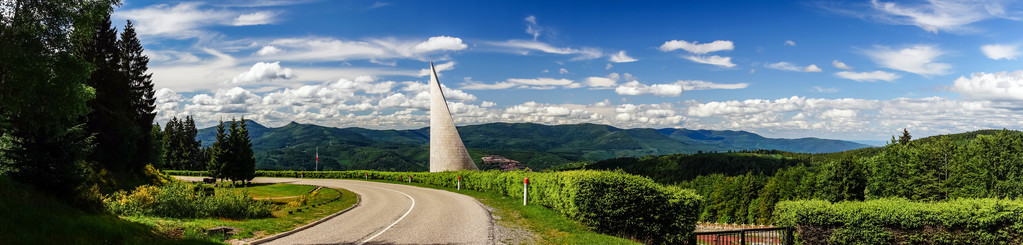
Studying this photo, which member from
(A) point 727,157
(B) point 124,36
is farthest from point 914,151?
(A) point 727,157

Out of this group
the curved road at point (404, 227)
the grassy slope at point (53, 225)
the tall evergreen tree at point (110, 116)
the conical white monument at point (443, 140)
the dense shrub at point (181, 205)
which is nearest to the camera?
the grassy slope at point (53, 225)

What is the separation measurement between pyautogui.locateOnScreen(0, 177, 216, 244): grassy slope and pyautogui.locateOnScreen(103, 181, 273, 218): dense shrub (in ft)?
14.4

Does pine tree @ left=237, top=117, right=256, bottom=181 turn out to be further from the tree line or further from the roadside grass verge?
the tree line

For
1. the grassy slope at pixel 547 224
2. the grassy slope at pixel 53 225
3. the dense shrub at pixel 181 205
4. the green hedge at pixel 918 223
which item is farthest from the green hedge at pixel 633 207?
the dense shrub at pixel 181 205

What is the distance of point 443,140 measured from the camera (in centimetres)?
4525

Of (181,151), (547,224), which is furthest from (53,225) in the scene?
(181,151)

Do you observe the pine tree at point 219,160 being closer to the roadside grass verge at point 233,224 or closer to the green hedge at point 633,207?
the roadside grass verge at point 233,224

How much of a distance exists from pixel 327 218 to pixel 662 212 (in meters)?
11.5

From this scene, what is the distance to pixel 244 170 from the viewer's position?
1816 inches

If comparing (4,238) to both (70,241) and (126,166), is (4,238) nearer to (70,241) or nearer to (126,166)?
(70,241)

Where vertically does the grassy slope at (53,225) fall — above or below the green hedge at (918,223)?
above

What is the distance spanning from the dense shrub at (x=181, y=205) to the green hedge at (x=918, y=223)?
20.2 metres

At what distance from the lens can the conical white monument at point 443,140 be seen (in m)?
45.2

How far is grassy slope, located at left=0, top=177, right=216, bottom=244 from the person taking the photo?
859cm
